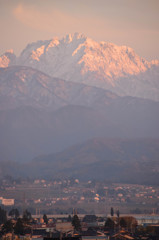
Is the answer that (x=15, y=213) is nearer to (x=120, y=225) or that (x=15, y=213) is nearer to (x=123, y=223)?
(x=120, y=225)

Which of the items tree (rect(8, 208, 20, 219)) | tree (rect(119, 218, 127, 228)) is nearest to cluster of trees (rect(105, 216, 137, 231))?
tree (rect(119, 218, 127, 228))

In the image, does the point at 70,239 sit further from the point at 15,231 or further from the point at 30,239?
the point at 15,231

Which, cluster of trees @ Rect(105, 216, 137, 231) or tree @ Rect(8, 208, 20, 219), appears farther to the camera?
tree @ Rect(8, 208, 20, 219)

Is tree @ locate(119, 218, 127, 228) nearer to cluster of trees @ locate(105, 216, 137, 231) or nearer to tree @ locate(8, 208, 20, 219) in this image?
cluster of trees @ locate(105, 216, 137, 231)

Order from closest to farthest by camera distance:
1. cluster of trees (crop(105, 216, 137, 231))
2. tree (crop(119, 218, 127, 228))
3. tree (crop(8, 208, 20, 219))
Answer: cluster of trees (crop(105, 216, 137, 231)), tree (crop(119, 218, 127, 228)), tree (crop(8, 208, 20, 219))

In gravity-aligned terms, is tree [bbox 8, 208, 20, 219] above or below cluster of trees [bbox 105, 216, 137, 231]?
above

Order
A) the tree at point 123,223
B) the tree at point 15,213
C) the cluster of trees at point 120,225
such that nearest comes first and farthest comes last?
1. the cluster of trees at point 120,225
2. the tree at point 123,223
3. the tree at point 15,213

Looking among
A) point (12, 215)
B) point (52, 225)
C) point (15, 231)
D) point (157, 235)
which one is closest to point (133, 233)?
A: point (157, 235)

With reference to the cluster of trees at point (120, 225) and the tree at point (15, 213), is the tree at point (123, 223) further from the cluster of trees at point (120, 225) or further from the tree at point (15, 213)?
the tree at point (15, 213)

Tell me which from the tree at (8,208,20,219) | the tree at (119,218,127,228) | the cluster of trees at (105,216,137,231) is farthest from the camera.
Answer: the tree at (8,208,20,219)

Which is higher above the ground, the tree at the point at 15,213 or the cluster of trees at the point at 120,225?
the tree at the point at 15,213

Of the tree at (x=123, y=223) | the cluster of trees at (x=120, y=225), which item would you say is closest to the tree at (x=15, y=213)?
the cluster of trees at (x=120, y=225)
